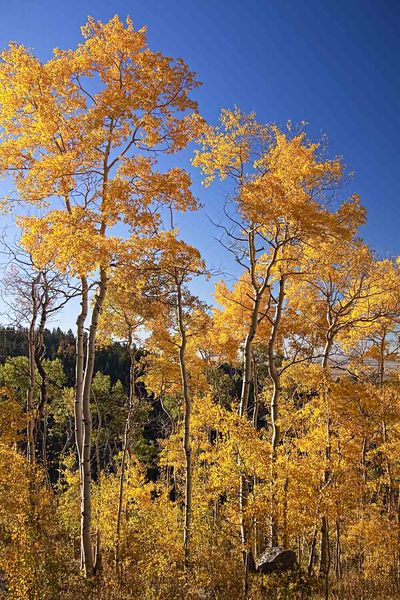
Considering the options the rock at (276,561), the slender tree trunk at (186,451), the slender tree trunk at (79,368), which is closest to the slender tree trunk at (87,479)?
the slender tree trunk at (79,368)

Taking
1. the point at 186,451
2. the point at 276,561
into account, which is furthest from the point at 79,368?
the point at 276,561

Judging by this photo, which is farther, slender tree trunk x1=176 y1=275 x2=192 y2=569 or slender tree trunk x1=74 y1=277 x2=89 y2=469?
slender tree trunk x1=176 y1=275 x2=192 y2=569

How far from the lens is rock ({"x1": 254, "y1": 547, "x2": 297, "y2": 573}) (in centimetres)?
984

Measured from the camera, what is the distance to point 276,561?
991 centimetres

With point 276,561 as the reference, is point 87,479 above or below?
above

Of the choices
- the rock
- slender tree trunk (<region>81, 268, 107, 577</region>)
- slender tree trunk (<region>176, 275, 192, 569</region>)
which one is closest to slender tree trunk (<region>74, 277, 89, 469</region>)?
slender tree trunk (<region>81, 268, 107, 577</region>)

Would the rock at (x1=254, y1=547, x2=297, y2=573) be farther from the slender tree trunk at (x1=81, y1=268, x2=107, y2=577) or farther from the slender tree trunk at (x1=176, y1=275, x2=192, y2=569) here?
the slender tree trunk at (x1=81, y1=268, x2=107, y2=577)

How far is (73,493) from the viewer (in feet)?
73.4

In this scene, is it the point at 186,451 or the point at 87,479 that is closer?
the point at 87,479

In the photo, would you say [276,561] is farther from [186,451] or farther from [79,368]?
[79,368]

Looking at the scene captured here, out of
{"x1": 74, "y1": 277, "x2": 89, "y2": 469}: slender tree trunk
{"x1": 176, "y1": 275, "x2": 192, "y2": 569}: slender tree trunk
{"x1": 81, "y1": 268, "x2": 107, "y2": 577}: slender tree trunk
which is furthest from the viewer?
{"x1": 176, "y1": 275, "x2": 192, "y2": 569}: slender tree trunk

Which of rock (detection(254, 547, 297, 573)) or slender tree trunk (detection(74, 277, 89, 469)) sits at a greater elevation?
slender tree trunk (detection(74, 277, 89, 469))

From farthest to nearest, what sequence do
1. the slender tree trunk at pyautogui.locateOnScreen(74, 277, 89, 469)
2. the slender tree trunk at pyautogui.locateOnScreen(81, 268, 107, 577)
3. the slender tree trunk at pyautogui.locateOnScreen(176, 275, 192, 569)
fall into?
the slender tree trunk at pyautogui.locateOnScreen(176, 275, 192, 569) → the slender tree trunk at pyautogui.locateOnScreen(74, 277, 89, 469) → the slender tree trunk at pyautogui.locateOnScreen(81, 268, 107, 577)

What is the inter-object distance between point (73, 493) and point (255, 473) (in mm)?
17536
